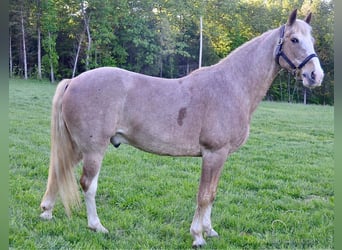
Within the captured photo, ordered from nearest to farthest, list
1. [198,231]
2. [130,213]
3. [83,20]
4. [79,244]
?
1. [79,244]
2. [198,231]
3. [130,213]
4. [83,20]

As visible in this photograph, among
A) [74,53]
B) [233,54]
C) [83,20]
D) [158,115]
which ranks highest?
[83,20]

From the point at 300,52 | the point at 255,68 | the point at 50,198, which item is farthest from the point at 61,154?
the point at 300,52

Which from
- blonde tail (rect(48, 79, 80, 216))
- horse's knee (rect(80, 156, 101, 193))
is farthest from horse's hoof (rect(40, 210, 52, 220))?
horse's knee (rect(80, 156, 101, 193))

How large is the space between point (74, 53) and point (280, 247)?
84.5 feet

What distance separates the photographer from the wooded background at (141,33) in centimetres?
2494

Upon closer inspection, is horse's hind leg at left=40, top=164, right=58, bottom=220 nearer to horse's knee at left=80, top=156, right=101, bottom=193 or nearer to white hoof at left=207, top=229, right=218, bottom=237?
horse's knee at left=80, top=156, right=101, bottom=193

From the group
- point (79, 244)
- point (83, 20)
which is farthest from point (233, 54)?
point (83, 20)

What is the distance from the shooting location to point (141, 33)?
2750 centimetres

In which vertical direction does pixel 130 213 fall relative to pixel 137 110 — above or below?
below

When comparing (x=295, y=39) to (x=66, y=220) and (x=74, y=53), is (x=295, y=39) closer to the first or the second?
(x=66, y=220)

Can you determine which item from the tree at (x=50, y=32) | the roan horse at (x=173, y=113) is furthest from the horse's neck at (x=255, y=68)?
the tree at (x=50, y=32)

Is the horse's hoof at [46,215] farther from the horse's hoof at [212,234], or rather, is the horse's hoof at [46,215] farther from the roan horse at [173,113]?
the horse's hoof at [212,234]

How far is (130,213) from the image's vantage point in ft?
12.0

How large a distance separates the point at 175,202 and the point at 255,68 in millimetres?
1831
